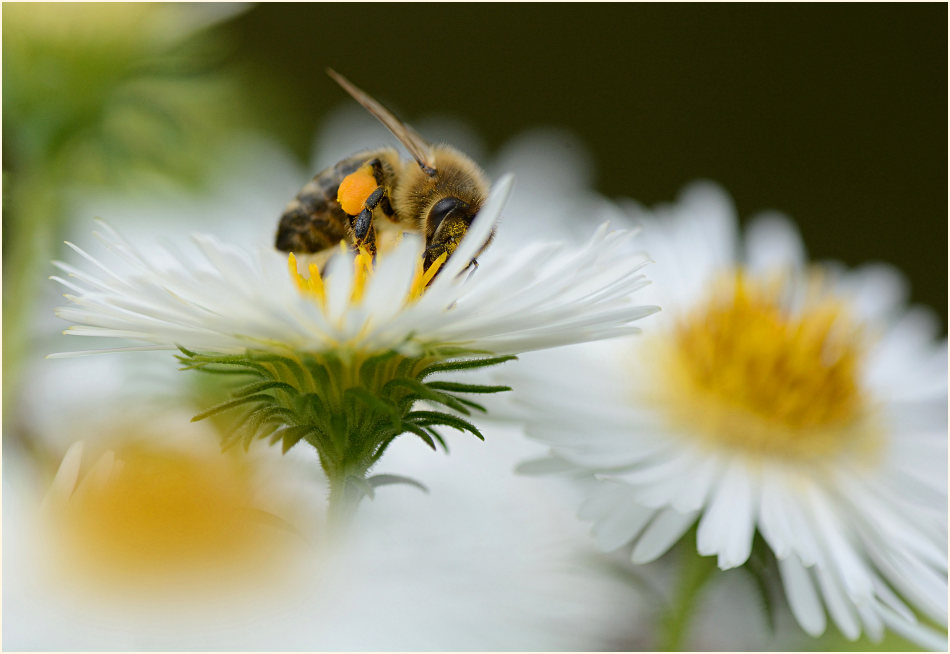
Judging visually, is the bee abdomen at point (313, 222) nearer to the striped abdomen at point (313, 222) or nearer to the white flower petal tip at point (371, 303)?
the striped abdomen at point (313, 222)

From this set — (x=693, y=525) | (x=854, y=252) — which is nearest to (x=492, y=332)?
(x=693, y=525)

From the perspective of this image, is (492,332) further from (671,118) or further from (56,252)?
(671,118)

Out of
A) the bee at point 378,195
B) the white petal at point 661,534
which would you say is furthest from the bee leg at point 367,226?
the white petal at point 661,534

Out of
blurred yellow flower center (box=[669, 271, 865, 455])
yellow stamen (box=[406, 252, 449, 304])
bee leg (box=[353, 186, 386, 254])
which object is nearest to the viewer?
yellow stamen (box=[406, 252, 449, 304])

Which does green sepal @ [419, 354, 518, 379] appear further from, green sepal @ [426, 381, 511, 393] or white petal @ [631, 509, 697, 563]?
white petal @ [631, 509, 697, 563]

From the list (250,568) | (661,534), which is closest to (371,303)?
(250,568)

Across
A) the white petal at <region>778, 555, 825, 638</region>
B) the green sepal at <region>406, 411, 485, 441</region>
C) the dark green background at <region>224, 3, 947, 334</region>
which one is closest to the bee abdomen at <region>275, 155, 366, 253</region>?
the green sepal at <region>406, 411, 485, 441</region>
